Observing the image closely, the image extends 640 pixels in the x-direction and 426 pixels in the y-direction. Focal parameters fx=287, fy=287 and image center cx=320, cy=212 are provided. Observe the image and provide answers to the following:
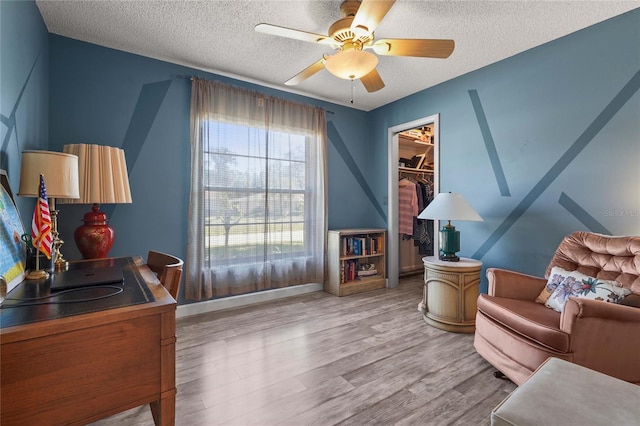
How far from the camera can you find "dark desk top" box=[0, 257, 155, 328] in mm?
948

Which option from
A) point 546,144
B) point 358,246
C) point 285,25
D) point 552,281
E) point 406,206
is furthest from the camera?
point 406,206

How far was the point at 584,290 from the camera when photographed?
184 centimetres

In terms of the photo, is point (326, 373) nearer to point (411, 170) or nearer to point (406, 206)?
point (406, 206)

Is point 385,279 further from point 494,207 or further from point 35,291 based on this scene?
point 35,291

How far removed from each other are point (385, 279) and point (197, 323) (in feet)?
8.30

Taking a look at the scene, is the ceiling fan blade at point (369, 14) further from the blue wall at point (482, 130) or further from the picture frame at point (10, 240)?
the picture frame at point (10, 240)

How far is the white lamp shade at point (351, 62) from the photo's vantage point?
73.4 inches

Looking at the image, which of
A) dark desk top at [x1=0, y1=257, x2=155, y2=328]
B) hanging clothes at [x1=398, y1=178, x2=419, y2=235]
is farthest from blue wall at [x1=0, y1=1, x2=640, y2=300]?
hanging clothes at [x1=398, y1=178, x2=419, y2=235]

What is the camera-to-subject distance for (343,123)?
422 cm

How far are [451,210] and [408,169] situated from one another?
2.19 metres

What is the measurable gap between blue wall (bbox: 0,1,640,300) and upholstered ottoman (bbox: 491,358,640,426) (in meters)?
1.77

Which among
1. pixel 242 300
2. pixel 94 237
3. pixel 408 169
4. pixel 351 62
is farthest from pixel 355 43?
pixel 408 169

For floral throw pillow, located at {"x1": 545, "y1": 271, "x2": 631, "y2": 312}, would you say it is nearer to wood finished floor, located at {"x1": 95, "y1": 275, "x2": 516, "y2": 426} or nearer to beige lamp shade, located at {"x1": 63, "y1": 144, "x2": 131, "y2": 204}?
wood finished floor, located at {"x1": 95, "y1": 275, "x2": 516, "y2": 426}

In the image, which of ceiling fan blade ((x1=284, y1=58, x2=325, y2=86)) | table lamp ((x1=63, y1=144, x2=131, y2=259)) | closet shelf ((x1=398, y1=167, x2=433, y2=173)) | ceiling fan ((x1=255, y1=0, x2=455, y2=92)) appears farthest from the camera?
closet shelf ((x1=398, y1=167, x2=433, y2=173))
